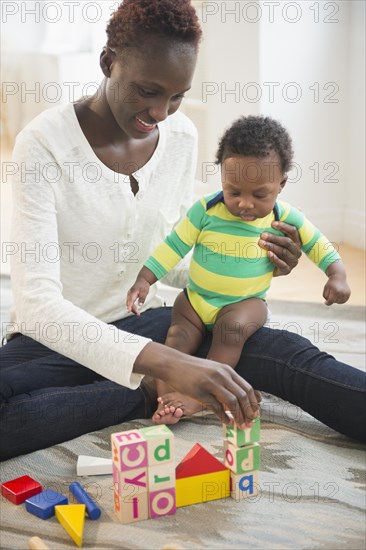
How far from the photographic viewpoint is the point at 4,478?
1.39m

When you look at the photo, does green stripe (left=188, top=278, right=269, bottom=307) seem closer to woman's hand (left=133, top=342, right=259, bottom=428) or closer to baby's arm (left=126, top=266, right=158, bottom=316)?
baby's arm (left=126, top=266, right=158, bottom=316)

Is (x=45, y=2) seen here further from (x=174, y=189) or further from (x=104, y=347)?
(x=104, y=347)

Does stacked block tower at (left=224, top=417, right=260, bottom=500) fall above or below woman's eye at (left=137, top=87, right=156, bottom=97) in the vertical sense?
below

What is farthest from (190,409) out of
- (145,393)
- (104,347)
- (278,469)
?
(104,347)

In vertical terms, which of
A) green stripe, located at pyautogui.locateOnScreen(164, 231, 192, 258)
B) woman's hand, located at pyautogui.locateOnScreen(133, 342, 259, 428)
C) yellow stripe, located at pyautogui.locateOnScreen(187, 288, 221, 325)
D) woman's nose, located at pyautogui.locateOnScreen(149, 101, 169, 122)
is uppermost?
woman's nose, located at pyautogui.locateOnScreen(149, 101, 169, 122)

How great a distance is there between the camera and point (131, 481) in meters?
1.19

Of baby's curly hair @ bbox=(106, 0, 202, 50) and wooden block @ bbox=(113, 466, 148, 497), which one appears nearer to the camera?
wooden block @ bbox=(113, 466, 148, 497)

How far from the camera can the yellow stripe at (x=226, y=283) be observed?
158 cm

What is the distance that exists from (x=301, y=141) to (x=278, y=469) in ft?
5.63

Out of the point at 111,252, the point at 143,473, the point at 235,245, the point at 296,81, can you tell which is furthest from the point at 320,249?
the point at 296,81

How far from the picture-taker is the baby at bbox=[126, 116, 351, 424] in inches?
59.2

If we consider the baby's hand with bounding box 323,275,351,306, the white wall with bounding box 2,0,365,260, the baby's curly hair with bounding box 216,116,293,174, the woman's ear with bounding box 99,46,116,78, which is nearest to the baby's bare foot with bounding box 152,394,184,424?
the baby's hand with bounding box 323,275,351,306

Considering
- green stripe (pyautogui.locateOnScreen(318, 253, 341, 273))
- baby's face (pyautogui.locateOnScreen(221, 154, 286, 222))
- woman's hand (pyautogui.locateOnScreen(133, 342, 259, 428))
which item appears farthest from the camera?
A: green stripe (pyautogui.locateOnScreen(318, 253, 341, 273))

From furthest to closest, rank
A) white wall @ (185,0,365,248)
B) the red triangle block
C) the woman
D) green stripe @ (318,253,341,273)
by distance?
1. white wall @ (185,0,365,248)
2. green stripe @ (318,253,341,273)
3. the woman
4. the red triangle block
